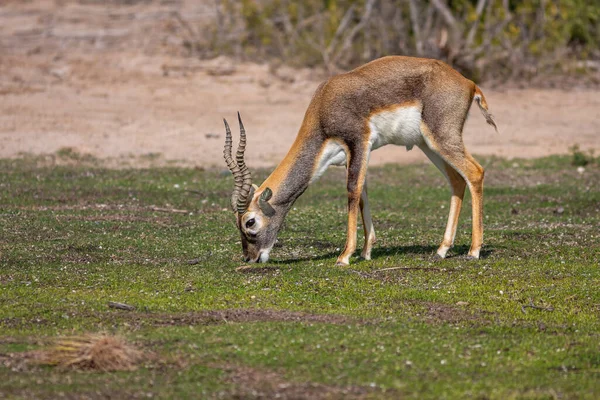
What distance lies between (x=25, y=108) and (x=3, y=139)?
193 cm

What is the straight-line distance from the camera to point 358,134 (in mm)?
11773

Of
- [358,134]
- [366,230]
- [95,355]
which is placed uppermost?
[358,134]

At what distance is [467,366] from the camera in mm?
8250

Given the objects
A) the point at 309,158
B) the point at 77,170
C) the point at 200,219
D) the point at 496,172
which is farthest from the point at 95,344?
the point at 496,172

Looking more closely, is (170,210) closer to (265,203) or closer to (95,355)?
(265,203)

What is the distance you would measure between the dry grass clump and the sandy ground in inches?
485

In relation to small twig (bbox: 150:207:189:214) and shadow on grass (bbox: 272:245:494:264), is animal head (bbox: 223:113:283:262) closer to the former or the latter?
shadow on grass (bbox: 272:245:494:264)

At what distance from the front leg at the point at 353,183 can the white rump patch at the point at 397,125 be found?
24cm

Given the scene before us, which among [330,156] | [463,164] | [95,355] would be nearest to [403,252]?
[463,164]

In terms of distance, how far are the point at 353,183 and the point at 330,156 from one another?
18.8 inches

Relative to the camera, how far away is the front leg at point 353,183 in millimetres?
11766

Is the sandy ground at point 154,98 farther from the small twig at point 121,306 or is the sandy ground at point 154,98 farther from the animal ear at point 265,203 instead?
the small twig at point 121,306

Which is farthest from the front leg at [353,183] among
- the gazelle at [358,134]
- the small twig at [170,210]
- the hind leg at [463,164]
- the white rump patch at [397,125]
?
the small twig at [170,210]

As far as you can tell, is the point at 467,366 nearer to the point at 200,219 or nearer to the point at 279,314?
the point at 279,314
